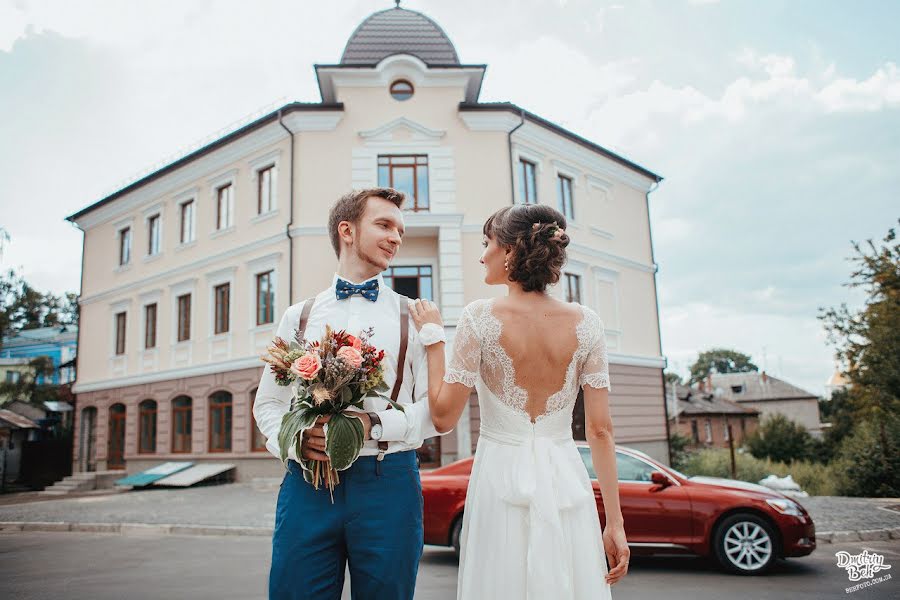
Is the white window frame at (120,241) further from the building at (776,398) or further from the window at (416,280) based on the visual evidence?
the building at (776,398)

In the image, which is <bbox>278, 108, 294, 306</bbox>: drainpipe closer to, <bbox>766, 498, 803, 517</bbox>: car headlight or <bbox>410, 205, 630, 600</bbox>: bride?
<bbox>766, 498, 803, 517</bbox>: car headlight

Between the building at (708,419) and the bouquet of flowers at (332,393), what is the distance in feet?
161

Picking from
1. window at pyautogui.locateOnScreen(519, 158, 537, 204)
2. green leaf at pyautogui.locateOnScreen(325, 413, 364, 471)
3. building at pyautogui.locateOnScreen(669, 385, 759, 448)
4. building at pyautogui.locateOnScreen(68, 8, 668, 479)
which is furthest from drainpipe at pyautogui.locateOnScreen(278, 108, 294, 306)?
building at pyautogui.locateOnScreen(669, 385, 759, 448)

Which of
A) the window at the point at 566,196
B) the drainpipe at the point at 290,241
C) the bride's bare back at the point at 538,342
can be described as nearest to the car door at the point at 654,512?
the bride's bare back at the point at 538,342

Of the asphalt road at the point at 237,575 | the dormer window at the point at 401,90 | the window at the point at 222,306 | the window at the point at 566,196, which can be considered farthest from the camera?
the window at the point at 566,196

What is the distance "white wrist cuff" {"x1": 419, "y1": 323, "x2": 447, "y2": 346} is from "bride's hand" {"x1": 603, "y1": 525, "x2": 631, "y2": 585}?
1.05 meters

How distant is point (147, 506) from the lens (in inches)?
603

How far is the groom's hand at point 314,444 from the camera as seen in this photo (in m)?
2.35

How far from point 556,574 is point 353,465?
96cm

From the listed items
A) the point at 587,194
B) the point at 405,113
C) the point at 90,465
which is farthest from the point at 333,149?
the point at 90,465

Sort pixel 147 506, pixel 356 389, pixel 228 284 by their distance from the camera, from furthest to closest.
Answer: pixel 228 284, pixel 147 506, pixel 356 389

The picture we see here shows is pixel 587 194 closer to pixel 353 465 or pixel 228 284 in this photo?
pixel 228 284

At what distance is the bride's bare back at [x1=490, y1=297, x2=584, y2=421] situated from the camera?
9.21ft

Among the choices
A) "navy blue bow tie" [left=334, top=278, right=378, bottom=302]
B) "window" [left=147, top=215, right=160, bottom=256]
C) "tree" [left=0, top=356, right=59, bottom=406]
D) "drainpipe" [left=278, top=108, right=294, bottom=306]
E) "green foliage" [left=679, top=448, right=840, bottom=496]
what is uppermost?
"window" [left=147, top=215, right=160, bottom=256]
